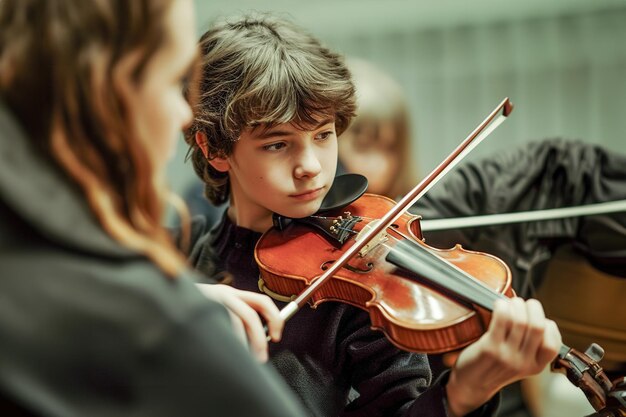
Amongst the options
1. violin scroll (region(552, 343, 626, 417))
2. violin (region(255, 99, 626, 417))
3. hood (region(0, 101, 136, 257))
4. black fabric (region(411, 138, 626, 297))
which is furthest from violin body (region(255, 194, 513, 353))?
black fabric (region(411, 138, 626, 297))

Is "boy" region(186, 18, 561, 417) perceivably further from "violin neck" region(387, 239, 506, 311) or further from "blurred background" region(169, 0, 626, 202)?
"blurred background" region(169, 0, 626, 202)

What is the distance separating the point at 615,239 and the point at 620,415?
730 mm

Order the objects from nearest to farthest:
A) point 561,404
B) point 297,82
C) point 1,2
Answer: point 1,2 < point 297,82 < point 561,404

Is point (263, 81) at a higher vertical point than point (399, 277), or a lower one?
higher

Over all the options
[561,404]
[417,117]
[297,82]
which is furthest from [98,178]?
[417,117]

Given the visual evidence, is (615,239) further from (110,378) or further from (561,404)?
(110,378)

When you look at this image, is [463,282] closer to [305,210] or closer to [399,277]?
[399,277]

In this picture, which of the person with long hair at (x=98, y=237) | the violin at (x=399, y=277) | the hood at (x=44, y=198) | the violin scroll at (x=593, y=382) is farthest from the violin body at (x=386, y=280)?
the hood at (x=44, y=198)

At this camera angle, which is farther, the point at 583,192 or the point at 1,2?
the point at 583,192

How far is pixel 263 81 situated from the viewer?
94 centimetres

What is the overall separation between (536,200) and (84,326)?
50.6 inches

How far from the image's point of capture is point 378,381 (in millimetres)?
919

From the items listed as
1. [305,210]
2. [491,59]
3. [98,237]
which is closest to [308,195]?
[305,210]

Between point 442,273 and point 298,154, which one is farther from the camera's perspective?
point 298,154
